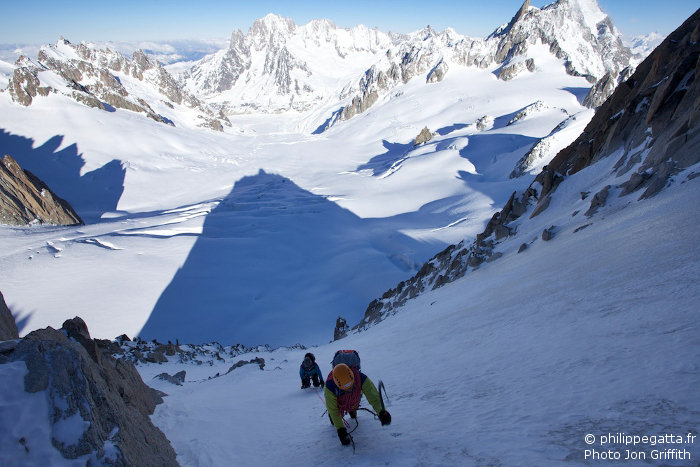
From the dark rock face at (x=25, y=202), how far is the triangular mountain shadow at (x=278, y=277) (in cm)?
1360

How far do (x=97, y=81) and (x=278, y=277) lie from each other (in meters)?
115

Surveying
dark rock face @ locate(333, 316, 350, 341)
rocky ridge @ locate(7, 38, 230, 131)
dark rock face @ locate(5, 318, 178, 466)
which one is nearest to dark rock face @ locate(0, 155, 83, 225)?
dark rock face @ locate(333, 316, 350, 341)

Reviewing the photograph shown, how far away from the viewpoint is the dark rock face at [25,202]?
3034 cm

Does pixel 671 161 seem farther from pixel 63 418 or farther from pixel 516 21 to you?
pixel 516 21

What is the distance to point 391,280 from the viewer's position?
2272cm

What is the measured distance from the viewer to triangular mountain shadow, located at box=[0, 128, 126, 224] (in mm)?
52625

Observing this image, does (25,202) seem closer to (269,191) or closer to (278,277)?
(278,277)

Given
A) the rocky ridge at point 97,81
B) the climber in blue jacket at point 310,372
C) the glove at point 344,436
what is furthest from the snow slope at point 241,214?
the glove at point 344,436

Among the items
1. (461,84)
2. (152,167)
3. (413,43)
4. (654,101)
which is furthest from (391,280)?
(413,43)

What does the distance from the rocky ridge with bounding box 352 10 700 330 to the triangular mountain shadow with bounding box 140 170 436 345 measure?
492 centimetres

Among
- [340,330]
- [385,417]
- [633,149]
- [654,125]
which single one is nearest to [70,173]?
[340,330]

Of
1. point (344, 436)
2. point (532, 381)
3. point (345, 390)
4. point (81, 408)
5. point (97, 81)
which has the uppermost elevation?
point (97, 81)

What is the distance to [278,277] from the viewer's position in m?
23.6

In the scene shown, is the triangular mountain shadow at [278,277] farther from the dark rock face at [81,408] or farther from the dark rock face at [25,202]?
the dark rock face at [81,408]
